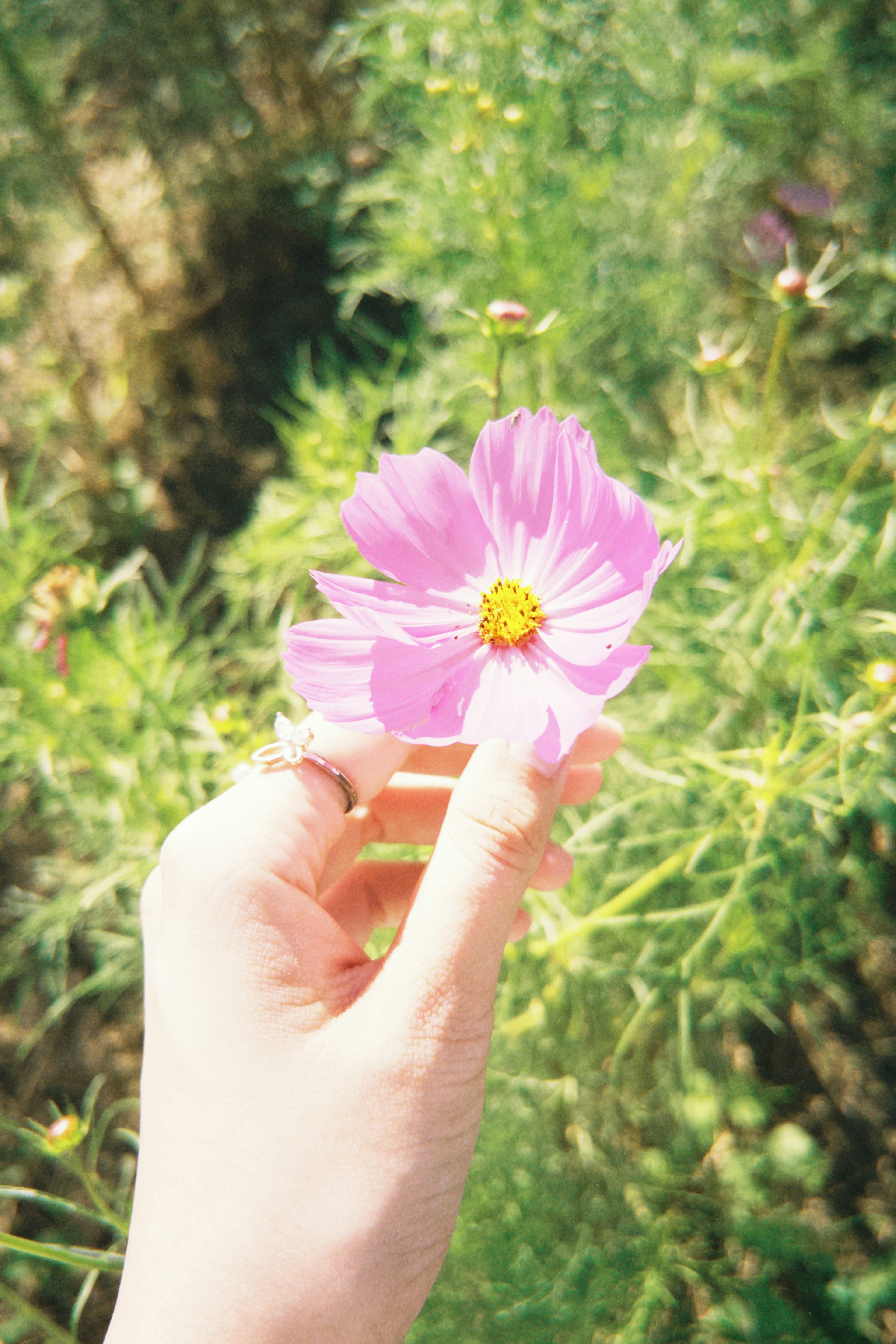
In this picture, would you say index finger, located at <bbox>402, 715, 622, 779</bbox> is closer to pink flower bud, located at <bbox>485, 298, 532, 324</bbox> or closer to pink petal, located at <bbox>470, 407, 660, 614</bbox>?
pink petal, located at <bbox>470, 407, 660, 614</bbox>

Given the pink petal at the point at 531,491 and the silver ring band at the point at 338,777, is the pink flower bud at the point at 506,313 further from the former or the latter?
the silver ring band at the point at 338,777

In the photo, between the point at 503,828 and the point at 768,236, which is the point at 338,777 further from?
the point at 768,236

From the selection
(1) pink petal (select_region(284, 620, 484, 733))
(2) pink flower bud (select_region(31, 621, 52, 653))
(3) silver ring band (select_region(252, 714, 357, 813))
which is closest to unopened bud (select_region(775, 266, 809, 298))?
(1) pink petal (select_region(284, 620, 484, 733))

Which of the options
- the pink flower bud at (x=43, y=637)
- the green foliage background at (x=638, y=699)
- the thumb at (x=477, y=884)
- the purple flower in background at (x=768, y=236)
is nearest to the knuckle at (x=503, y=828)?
the thumb at (x=477, y=884)

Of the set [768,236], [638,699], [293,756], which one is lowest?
[638,699]

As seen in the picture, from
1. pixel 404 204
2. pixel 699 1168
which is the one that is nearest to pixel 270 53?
pixel 404 204

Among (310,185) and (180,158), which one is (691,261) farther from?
(180,158)

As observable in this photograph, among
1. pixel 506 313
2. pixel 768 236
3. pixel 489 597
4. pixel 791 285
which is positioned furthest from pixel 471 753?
pixel 768 236
